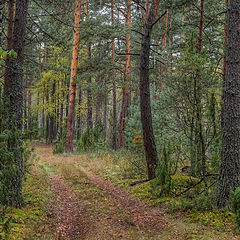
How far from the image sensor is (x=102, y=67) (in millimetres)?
14156

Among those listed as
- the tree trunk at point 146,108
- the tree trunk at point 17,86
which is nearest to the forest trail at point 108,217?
the tree trunk at point 17,86

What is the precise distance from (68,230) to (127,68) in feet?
41.8

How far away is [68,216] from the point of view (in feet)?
17.4

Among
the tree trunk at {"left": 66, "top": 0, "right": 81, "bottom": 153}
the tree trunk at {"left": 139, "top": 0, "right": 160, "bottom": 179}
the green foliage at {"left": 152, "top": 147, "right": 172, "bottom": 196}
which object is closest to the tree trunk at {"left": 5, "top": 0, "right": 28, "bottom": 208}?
the green foliage at {"left": 152, "top": 147, "right": 172, "bottom": 196}

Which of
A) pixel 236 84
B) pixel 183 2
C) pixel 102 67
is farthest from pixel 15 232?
pixel 102 67

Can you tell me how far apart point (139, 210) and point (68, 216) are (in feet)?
5.09

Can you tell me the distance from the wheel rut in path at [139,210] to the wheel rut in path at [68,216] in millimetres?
985

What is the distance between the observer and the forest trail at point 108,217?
427cm

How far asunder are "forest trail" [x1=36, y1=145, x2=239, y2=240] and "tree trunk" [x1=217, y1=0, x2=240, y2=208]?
104cm

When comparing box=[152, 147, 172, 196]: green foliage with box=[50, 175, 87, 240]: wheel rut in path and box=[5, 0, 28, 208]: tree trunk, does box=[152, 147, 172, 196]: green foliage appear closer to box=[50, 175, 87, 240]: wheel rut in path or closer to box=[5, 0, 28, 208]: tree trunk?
box=[50, 175, 87, 240]: wheel rut in path

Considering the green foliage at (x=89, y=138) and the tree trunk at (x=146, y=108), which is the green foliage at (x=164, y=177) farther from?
the green foliage at (x=89, y=138)

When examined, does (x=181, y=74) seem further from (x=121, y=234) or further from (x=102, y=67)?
(x=102, y=67)

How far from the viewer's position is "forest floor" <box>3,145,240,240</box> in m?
4.20

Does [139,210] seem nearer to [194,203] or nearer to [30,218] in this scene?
[194,203]
